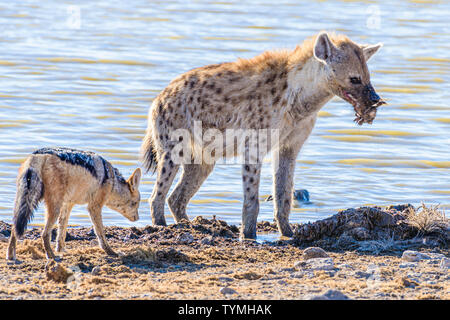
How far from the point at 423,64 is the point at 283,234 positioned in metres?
10.8

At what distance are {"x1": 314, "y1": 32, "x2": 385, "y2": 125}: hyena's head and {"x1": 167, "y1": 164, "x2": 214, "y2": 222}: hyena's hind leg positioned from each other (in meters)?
1.59

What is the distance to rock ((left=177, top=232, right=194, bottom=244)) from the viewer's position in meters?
8.32

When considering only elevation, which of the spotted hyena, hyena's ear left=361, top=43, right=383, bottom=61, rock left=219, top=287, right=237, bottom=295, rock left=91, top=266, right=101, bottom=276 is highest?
hyena's ear left=361, top=43, right=383, bottom=61

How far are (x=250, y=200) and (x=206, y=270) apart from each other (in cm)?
161

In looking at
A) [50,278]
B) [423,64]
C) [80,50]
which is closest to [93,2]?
[80,50]

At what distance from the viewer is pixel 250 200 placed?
8.77m

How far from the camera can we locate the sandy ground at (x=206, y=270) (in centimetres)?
641

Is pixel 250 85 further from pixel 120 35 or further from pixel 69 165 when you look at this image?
pixel 120 35

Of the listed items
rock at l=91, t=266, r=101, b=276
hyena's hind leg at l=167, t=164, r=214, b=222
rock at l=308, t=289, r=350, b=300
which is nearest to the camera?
rock at l=308, t=289, r=350, b=300

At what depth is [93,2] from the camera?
83.8ft

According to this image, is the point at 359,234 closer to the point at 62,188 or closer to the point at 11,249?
the point at 62,188

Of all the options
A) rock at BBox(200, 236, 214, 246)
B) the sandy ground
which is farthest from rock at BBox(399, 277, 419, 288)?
rock at BBox(200, 236, 214, 246)

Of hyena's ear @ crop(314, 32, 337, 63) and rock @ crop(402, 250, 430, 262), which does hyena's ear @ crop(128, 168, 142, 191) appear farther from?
rock @ crop(402, 250, 430, 262)

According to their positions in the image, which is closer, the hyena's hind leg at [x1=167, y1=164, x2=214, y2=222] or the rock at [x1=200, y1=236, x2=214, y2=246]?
the rock at [x1=200, y1=236, x2=214, y2=246]
